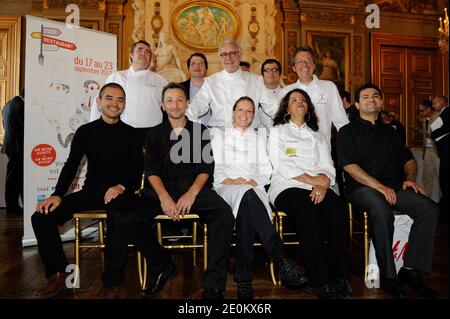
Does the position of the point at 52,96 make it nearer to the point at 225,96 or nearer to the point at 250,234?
the point at 225,96

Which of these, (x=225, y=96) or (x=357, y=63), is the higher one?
(x=357, y=63)

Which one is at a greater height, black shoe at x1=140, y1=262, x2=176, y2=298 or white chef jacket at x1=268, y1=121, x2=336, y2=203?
white chef jacket at x1=268, y1=121, x2=336, y2=203

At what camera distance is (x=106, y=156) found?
102 inches

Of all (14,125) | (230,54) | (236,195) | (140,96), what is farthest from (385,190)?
(14,125)

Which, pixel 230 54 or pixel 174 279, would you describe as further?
pixel 230 54

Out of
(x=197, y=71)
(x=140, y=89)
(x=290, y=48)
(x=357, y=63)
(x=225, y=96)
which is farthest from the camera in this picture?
(x=357, y=63)

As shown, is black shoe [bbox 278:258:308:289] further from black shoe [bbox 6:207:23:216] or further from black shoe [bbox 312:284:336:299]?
black shoe [bbox 6:207:23:216]

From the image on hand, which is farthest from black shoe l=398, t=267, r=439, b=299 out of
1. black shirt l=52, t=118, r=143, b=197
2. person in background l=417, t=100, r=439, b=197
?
person in background l=417, t=100, r=439, b=197

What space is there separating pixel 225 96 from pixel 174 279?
157 cm

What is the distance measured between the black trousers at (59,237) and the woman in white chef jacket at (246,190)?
0.68 meters

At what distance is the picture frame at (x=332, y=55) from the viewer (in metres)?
7.08

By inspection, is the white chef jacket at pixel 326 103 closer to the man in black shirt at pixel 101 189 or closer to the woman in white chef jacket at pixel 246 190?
the woman in white chef jacket at pixel 246 190

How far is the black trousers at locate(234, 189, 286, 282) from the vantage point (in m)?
2.30

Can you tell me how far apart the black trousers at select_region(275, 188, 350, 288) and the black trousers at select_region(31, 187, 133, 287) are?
1035mm
